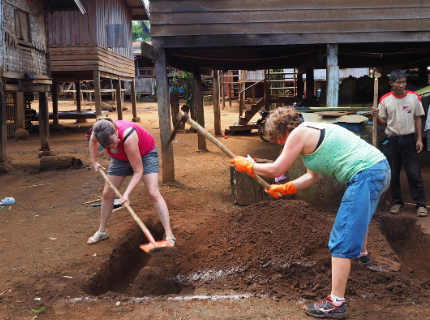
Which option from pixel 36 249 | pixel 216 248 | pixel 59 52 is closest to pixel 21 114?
pixel 59 52

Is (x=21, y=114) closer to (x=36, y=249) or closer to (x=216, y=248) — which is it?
(x=36, y=249)

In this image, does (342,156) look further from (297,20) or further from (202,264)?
(297,20)

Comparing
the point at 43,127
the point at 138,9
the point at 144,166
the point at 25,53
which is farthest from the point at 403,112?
the point at 138,9

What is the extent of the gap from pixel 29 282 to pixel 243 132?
11.9 metres

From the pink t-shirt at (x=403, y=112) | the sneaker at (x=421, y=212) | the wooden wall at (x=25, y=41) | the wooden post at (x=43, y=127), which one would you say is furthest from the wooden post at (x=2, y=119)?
the sneaker at (x=421, y=212)

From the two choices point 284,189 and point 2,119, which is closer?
point 284,189

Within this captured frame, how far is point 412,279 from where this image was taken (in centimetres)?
392

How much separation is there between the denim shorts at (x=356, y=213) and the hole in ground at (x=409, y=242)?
160cm

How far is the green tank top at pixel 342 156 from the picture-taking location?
3057 mm

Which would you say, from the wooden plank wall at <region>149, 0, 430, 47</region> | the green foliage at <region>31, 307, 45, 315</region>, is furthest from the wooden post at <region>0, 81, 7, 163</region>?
the green foliage at <region>31, 307, 45, 315</region>

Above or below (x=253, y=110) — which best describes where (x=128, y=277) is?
below

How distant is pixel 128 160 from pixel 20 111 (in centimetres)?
1252

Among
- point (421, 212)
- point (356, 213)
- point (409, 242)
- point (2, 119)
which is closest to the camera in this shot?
point (356, 213)

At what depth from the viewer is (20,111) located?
1499 cm
